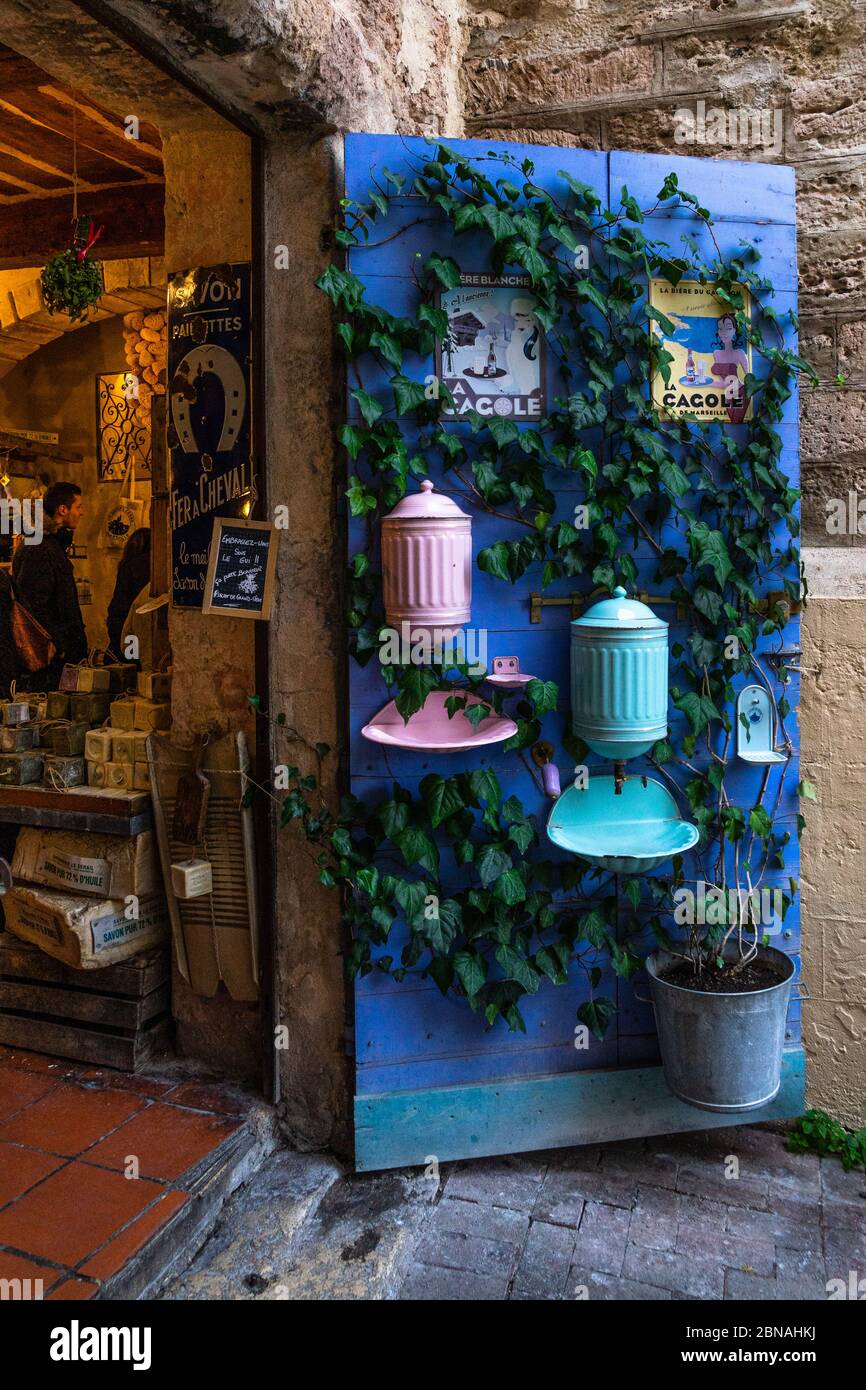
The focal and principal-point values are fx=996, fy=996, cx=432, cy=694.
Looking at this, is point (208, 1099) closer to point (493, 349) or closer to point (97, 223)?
point (493, 349)

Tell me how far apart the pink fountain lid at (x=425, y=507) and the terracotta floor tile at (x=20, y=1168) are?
2.09 metres

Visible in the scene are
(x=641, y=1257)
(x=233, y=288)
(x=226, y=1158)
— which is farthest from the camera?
(x=233, y=288)

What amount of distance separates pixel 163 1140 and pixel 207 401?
229 cm

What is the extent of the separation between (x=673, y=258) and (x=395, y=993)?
93.4 inches

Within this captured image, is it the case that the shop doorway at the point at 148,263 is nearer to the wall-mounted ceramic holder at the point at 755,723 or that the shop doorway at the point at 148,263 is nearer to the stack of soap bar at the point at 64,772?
the stack of soap bar at the point at 64,772

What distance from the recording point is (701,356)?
305cm

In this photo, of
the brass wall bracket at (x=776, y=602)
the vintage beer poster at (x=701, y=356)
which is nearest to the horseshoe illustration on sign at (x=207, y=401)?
the vintage beer poster at (x=701, y=356)

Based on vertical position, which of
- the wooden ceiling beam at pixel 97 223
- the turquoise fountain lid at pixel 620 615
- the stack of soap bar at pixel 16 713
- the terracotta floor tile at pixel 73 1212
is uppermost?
the wooden ceiling beam at pixel 97 223

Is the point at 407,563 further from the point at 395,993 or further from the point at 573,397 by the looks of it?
the point at 395,993

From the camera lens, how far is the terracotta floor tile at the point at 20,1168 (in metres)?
2.74

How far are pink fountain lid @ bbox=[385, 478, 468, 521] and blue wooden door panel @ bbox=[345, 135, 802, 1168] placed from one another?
0.18m

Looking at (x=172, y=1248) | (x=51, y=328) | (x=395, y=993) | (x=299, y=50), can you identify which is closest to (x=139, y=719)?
(x=395, y=993)

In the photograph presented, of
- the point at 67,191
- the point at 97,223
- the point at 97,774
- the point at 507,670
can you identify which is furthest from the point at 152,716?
the point at 67,191

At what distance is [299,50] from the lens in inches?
102
